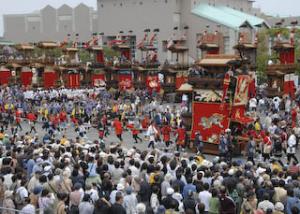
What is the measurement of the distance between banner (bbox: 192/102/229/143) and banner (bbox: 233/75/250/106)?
535 millimetres

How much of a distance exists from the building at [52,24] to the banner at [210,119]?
60961mm

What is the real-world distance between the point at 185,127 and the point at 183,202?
1434 centimetres

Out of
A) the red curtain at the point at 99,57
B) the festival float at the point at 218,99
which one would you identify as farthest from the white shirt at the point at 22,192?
the red curtain at the point at 99,57

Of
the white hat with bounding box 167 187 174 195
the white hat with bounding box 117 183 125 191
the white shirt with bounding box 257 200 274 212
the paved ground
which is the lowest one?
the paved ground

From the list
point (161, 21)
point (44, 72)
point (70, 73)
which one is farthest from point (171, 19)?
point (44, 72)

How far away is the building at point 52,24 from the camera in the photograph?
282 feet

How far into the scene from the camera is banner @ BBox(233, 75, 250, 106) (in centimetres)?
2353

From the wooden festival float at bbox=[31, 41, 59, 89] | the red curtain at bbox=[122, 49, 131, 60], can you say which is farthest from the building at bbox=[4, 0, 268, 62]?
the wooden festival float at bbox=[31, 41, 59, 89]

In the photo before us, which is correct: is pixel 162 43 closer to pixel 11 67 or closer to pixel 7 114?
pixel 11 67

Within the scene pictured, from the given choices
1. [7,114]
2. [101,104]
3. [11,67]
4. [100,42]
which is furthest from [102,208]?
[100,42]

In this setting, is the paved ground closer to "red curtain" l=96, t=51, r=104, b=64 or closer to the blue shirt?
the blue shirt

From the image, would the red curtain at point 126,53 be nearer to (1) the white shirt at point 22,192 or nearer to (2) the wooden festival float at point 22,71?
(2) the wooden festival float at point 22,71

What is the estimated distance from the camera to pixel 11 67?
173ft

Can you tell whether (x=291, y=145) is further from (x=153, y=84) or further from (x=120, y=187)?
(x=153, y=84)
